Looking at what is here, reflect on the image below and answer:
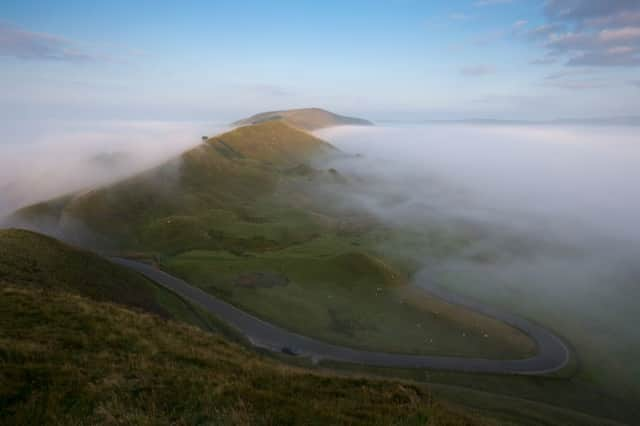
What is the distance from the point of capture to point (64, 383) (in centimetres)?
1309

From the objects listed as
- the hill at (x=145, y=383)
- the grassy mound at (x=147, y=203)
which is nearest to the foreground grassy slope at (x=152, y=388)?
the hill at (x=145, y=383)

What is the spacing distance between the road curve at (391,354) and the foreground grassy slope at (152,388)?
1486 inches

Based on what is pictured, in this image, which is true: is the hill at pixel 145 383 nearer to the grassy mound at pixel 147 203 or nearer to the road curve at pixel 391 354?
the road curve at pixel 391 354

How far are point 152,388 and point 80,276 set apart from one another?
46.1 metres

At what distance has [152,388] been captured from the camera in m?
13.5

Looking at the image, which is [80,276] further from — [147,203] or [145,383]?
[147,203]

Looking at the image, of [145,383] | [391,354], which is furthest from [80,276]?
[391,354]

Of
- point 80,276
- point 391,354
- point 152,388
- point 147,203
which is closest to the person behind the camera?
point 152,388

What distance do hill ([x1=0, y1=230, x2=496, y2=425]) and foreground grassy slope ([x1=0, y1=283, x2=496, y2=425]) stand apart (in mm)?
42

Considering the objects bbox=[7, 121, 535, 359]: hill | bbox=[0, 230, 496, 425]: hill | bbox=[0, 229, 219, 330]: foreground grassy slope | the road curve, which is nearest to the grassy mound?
bbox=[7, 121, 535, 359]: hill

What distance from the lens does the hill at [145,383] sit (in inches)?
451

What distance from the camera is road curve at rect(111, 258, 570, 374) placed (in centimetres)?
5403

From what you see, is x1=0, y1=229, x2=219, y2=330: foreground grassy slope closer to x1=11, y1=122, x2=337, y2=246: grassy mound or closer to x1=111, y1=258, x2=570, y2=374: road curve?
x1=111, y1=258, x2=570, y2=374: road curve

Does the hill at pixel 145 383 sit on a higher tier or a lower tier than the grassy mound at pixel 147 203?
higher
